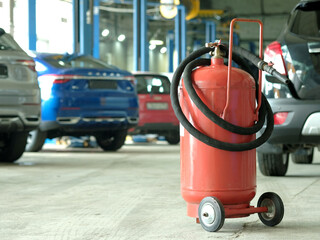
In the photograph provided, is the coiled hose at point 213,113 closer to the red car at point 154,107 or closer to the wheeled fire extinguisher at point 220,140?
the wheeled fire extinguisher at point 220,140

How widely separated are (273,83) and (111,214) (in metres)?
2.31

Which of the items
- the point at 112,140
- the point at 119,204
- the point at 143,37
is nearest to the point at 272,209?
the point at 119,204

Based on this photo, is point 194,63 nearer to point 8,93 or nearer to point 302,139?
point 302,139

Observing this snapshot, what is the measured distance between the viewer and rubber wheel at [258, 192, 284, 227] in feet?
13.3

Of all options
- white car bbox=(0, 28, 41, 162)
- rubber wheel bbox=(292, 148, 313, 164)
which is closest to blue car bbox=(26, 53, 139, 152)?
white car bbox=(0, 28, 41, 162)

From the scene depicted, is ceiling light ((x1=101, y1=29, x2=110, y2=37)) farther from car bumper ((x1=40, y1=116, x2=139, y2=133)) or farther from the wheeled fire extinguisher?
the wheeled fire extinguisher

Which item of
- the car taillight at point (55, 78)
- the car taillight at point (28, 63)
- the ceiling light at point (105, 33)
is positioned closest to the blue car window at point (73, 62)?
the car taillight at point (55, 78)

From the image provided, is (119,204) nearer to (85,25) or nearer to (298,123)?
(298,123)

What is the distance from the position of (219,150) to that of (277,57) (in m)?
2.32

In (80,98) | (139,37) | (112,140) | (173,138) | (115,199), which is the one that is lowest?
(173,138)

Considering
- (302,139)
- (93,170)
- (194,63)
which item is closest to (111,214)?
(194,63)

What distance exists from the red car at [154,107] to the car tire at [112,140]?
125cm

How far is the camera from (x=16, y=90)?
7.74m

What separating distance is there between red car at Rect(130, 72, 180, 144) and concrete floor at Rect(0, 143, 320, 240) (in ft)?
13.6
